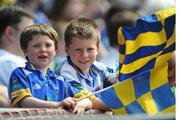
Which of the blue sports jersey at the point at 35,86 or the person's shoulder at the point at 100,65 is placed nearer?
the blue sports jersey at the point at 35,86

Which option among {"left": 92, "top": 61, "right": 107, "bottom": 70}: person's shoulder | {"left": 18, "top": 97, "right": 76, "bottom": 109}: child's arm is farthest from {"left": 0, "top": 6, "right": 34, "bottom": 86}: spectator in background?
{"left": 92, "top": 61, "right": 107, "bottom": 70}: person's shoulder

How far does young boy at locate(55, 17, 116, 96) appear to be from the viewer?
340cm

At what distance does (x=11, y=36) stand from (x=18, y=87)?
32cm

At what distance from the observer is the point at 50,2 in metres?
3.43

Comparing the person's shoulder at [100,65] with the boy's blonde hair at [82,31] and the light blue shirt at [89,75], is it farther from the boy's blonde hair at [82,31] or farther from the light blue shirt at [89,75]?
the boy's blonde hair at [82,31]

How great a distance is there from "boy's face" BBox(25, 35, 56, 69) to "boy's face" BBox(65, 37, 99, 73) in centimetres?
11

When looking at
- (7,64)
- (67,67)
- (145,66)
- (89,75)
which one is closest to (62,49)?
(67,67)

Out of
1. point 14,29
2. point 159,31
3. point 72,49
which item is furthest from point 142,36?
point 14,29

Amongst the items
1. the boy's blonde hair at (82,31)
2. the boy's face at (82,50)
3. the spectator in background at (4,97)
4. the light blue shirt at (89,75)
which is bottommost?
Result: the spectator in background at (4,97)

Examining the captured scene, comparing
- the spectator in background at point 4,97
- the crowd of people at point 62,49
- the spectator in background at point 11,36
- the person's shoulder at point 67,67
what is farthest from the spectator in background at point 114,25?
the spectator in background at point 4,97

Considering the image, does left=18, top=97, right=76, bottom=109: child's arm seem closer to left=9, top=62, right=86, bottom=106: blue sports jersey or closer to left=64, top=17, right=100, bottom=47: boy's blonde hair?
left=9, top=62, right=86, bottom=106: blue sports jersey

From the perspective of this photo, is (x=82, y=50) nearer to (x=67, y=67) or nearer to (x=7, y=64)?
(x=67, y=67)

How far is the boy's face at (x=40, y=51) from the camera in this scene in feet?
11.0

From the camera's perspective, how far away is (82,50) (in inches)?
134
